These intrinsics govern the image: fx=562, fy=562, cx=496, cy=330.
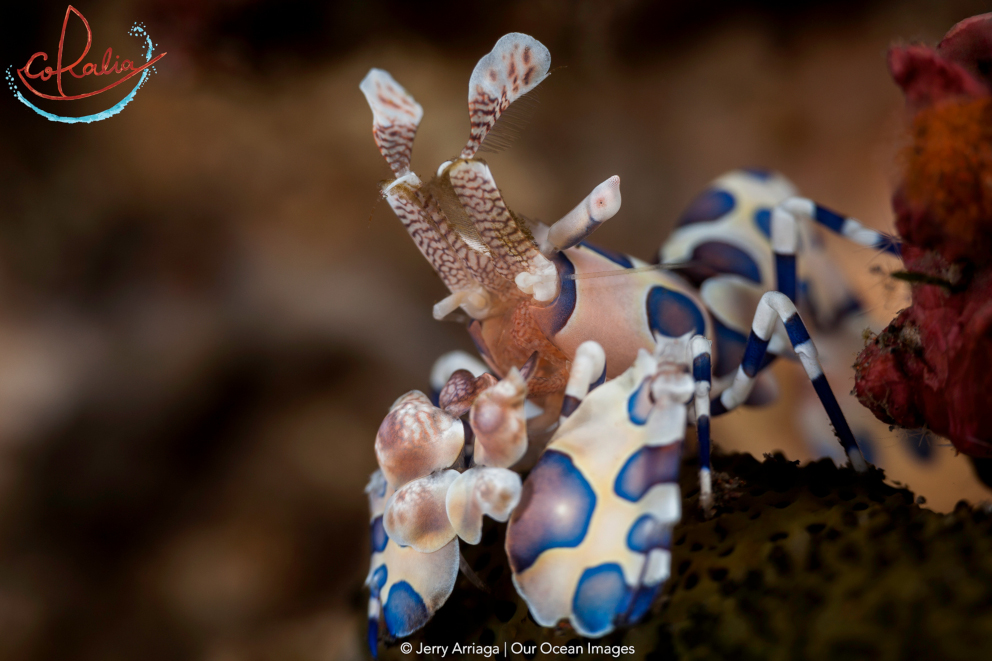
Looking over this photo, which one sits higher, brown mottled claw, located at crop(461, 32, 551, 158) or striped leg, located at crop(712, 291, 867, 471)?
brown mottled claw, located at crop(461, 32, 551, 158)

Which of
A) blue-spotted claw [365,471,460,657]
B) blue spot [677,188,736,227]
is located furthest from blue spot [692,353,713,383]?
blue spot [677,188,736,227]

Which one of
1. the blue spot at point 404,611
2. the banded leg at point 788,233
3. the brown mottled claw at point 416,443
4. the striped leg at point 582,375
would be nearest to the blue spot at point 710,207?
the banded leg at point 788,233

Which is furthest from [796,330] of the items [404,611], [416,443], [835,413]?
[404,611]

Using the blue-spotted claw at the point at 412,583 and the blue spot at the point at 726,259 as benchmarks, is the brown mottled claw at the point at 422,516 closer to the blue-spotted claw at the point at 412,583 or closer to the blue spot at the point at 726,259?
the blue-spotted claw at the point at 412,583

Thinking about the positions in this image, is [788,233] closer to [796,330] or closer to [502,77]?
[796,330]

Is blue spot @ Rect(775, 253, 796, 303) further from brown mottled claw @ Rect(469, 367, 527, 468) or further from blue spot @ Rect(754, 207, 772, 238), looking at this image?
brown mottled claw @ Rect(469, 367, 527, 468)
